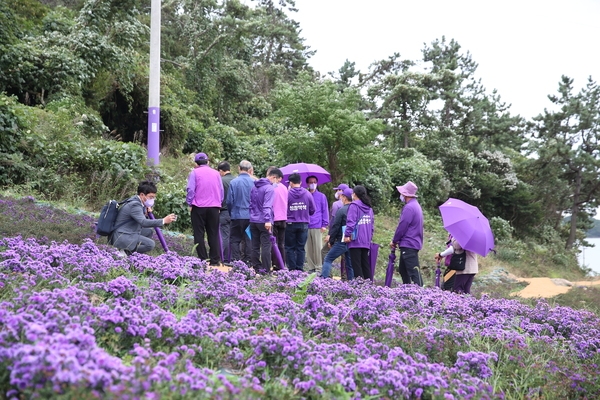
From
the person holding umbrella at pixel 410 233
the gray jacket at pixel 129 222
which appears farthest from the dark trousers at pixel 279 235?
the gray jacket at pixel 129 222

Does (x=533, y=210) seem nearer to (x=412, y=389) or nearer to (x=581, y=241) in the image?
(x=581, y=241)

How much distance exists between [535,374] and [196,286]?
2810 mm

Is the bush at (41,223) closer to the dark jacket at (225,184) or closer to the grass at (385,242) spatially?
the grass at (385,242)

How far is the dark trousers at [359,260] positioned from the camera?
892 cm

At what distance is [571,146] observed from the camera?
123ft

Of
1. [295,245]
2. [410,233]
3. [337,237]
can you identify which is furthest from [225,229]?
[410,233]

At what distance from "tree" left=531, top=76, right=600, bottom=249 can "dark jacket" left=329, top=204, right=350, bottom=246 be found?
103 ft

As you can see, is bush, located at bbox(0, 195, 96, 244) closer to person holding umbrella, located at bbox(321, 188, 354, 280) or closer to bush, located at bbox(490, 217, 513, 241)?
person holding umbrella, located at bbox(321, 188, 354, 280)

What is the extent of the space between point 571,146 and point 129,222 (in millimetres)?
35906

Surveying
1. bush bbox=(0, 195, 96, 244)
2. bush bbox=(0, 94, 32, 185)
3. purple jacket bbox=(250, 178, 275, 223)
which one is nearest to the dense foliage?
bush bbox=(0, 94, 32, 185)

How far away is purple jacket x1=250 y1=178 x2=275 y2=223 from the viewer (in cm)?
865

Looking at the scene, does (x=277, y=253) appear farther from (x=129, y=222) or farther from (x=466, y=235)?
(x=466, y=235)

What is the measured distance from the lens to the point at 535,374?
4.29 meters

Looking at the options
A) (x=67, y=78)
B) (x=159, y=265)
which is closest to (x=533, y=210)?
(x=67, y=78)
